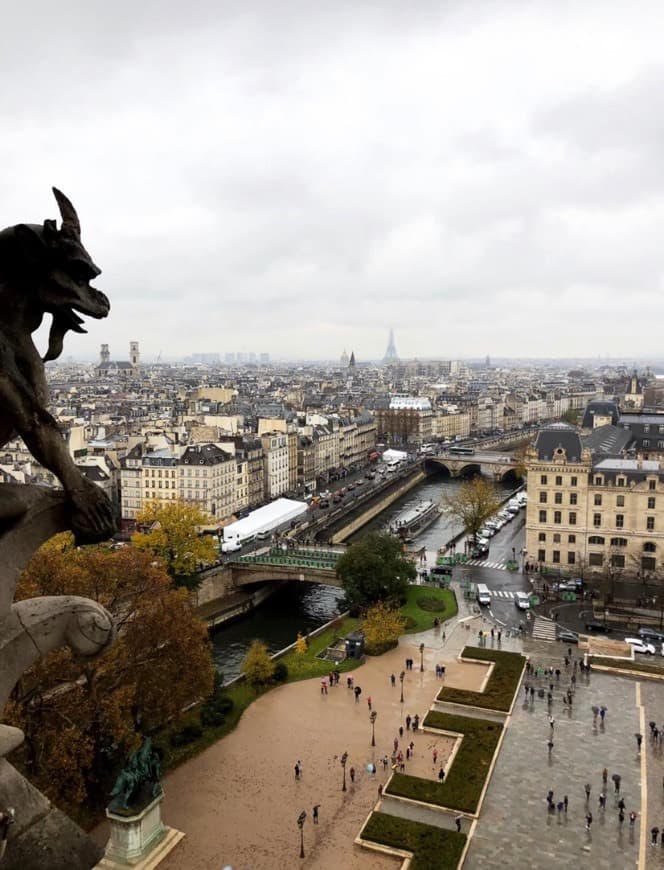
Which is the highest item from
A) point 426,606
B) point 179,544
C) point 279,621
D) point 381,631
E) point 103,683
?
point 179,544

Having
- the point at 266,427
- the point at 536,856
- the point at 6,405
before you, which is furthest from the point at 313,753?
the point at 266,427

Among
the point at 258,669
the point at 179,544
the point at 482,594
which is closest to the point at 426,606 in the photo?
the point at 482,594

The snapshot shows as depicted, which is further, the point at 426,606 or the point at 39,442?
the point at 426,606

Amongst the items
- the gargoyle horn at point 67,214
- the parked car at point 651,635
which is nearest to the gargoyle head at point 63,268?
the gargoyle horn at point 67,214

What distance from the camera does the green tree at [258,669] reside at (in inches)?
1674

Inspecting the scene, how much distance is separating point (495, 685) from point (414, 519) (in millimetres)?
49180

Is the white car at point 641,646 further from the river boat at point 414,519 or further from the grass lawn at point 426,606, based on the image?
the river boat at point 414,519

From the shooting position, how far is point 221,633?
56781mm

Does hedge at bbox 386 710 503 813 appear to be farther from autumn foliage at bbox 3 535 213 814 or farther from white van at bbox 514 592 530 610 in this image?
white van at bbox 514 592 530 610

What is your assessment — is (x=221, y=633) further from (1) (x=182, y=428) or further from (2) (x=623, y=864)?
(1) (x=182, y=428)

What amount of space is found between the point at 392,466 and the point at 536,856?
96.5 meters

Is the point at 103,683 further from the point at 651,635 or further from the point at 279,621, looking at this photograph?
the point at 651,635

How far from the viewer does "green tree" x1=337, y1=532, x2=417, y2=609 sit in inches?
2169

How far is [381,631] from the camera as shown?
47906 mm
